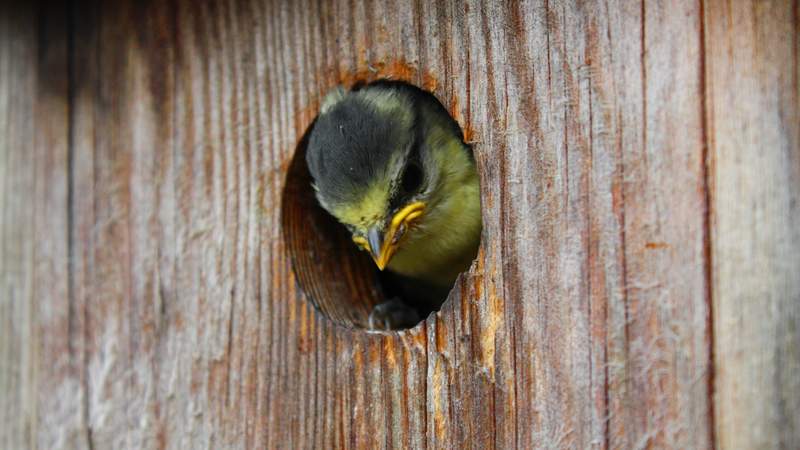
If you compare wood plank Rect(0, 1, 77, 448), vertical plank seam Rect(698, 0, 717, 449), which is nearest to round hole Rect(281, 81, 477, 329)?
wood plank Rect(0, 1, 77, 448)

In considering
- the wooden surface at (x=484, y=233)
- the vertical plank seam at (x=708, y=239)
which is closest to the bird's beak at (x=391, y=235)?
the wooden surface at (x=484, y=233)

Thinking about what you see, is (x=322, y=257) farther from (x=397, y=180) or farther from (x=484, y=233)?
(x=484, y=233)

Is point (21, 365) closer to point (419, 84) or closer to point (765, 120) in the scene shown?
point (419, 84)

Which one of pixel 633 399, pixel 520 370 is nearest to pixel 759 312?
pixel 633 399

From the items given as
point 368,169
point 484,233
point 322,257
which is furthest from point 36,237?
point 484,233

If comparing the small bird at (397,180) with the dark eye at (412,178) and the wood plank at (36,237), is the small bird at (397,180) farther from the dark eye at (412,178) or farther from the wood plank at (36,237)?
the wood plank at (36,237)

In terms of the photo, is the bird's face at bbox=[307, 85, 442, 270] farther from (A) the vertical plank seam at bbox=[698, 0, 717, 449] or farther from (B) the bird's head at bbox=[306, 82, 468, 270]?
(A) the vertical plank seam at bbox=[698, 0, 717, 449]
